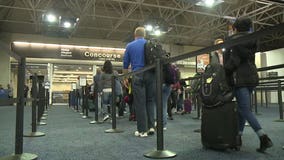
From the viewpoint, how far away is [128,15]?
39.5 ft

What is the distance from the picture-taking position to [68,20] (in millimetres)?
10609

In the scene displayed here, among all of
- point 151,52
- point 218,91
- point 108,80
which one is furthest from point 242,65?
point 108,80

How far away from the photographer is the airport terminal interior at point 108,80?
7.67 ft

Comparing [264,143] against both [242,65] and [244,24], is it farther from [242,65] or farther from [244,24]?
[244,24]

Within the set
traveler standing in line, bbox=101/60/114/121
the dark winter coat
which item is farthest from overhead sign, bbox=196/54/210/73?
the dark winter coat

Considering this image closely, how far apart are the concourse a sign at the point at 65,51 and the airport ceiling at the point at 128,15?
83 cm

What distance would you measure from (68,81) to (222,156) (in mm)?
15415

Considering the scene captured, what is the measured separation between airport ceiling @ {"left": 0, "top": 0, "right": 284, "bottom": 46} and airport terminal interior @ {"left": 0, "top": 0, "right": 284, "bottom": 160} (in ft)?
0.18

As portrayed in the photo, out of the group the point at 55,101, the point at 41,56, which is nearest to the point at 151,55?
the point at 41,56

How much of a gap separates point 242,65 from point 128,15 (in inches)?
406

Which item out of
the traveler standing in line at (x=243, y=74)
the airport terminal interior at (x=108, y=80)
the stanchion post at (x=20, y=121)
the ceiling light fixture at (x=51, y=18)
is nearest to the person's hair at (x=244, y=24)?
the airport terminal interior at (x=108, y=80)

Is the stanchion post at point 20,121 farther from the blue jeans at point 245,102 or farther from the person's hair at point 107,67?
the person's hair at point 107,67

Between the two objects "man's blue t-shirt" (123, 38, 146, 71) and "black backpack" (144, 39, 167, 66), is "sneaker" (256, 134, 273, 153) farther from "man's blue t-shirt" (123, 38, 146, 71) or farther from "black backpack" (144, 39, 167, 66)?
"man's blue t-shirt" (123, 38, 146, 71)

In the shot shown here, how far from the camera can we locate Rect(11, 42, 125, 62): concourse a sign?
13766 millimetres
